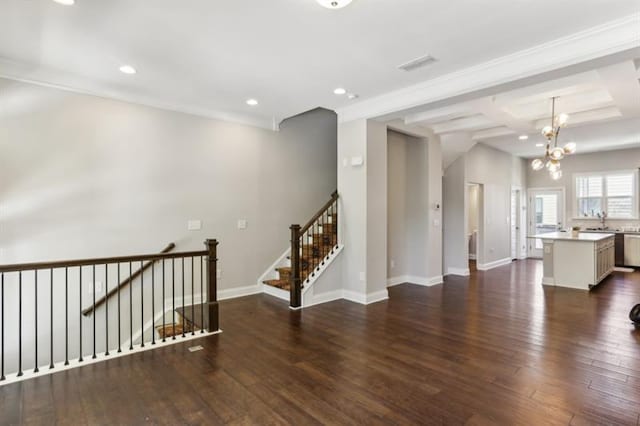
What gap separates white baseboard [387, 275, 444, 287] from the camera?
21.4ft

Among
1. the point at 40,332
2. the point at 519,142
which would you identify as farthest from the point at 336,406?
the point at 519,142

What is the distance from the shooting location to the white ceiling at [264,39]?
9.07 feet

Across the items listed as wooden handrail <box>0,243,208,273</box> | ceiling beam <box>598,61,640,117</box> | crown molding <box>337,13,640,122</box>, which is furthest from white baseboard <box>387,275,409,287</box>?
ceiling beam <box>598,61,640,117</box>

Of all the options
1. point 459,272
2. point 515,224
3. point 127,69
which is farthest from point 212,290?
point 515,224

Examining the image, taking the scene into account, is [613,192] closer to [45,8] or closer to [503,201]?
[503,201]

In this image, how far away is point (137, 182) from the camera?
4.74 meters

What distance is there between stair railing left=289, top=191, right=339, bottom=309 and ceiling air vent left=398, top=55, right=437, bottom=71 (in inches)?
92.5

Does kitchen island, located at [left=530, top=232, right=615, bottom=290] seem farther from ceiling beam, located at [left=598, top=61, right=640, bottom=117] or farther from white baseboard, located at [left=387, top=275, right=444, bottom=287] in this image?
ceiling beam, located at [left=598, top=61, right=640, bottom=117]

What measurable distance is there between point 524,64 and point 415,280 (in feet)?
14.2

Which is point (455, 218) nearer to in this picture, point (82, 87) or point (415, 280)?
point (415, 280)

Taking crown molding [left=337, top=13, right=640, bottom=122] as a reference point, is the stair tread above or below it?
below

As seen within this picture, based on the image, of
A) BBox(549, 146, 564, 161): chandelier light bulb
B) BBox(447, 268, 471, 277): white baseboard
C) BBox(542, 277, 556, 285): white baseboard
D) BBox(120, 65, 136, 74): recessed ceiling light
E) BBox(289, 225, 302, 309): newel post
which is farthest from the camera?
BBox(447, 268, 471, 277): white baseboard

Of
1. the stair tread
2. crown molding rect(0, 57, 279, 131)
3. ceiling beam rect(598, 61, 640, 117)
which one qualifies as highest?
crown molding rect(0, 57, 279, 131)

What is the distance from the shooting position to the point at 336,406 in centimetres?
246
